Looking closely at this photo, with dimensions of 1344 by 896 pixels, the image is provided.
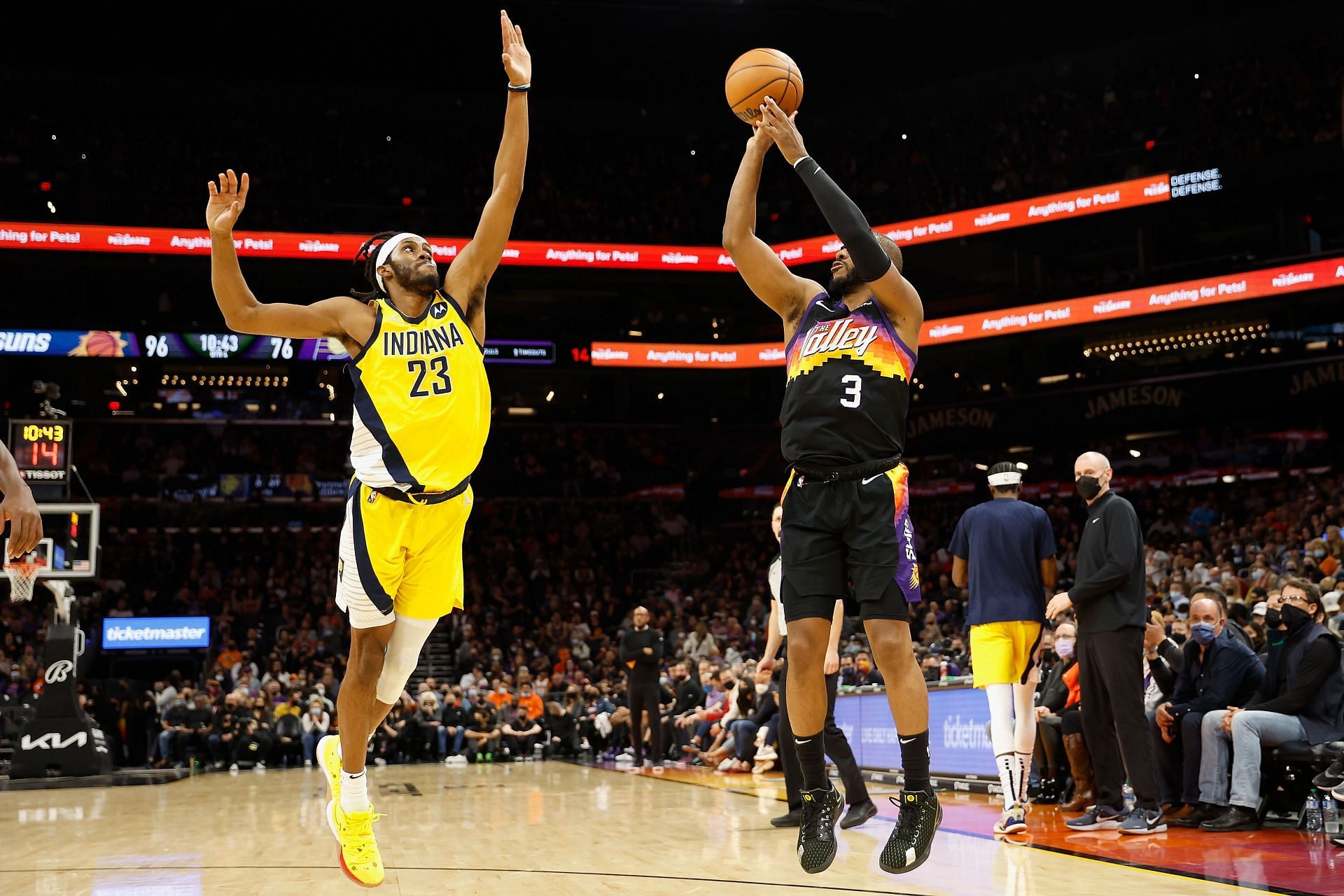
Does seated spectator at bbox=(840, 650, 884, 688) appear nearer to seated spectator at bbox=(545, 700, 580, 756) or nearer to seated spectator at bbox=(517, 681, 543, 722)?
seated spectator at bbox=(545, 700, 580, 756)

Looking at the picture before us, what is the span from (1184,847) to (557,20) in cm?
2627

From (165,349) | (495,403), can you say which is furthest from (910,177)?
(165,349)

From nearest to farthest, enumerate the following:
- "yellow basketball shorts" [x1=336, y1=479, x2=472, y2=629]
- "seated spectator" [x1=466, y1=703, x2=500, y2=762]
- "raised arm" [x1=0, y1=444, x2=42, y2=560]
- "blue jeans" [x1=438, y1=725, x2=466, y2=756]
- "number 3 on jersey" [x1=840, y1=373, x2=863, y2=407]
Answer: "raised arm" [x1=0, y1=444, x2=42, y2=560]
"number 3 on jersey" [x1=840, y1=373, x2=863, y2=407]
"yellow basketball shorts" [x1=336, y1=479, x2=472, y2=629]
"blue jeans" [x1=438, y1=725, x2=466, y2=756]
"seated spectator" [x1=466, y1=703, x2=500, y2=762]

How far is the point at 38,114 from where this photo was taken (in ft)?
96.7

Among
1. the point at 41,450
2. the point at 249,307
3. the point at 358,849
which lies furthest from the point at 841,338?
the point at 41,450

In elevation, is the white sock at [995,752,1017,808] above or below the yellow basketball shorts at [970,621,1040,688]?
below

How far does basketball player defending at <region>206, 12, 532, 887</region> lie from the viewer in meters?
4.79

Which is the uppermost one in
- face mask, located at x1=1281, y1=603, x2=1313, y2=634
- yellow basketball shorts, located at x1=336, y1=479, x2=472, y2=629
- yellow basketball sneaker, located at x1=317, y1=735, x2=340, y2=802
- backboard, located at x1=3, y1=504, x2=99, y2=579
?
backboard, located at x1=3, y1=504, x2=99, y2=579

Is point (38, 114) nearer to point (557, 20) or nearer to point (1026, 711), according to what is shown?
point (557, 20)

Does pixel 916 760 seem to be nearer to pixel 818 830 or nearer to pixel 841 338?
pixel 818 830

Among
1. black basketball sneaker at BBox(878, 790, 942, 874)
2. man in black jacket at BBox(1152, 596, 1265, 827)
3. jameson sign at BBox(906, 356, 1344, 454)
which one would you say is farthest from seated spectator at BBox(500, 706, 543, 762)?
black basketball sneaker at BBox(878, 790, 942, 874)

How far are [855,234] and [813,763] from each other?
2025 millimetres

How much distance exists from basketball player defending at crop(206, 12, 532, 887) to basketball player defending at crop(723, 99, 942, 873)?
1.24 metres

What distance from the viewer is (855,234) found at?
4.54m
